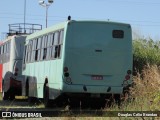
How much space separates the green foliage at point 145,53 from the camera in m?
23.5

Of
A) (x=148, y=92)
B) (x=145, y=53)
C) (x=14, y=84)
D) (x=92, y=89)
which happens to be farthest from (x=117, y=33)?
(x=14, y=84)

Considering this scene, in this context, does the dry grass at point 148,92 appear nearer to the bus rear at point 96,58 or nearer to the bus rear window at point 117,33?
the bus rear at point 96,58

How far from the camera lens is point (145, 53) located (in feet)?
81.4

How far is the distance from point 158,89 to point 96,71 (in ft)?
16.6

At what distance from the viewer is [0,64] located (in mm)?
32906

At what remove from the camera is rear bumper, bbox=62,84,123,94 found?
1712 cm

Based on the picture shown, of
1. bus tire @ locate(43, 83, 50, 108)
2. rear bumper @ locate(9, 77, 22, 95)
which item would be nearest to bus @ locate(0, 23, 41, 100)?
rear bumper @ locate(9, 77, 22, 95)

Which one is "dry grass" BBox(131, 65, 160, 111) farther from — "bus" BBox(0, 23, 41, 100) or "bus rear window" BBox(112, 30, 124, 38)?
"bus" BBox(0, 23, 41, 100)

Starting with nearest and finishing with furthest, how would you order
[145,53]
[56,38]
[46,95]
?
[56,38] → [46,95] → [145,53]

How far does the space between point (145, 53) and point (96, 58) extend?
777 centimetres

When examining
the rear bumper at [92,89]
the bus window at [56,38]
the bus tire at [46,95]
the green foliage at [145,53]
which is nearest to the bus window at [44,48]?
the bus tire at [46,95]

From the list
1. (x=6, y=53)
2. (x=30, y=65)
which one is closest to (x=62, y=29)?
(x=30, y=65)

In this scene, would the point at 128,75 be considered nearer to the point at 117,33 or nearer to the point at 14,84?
the point at 117,33

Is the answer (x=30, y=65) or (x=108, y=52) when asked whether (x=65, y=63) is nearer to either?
(x=108, y=52)
